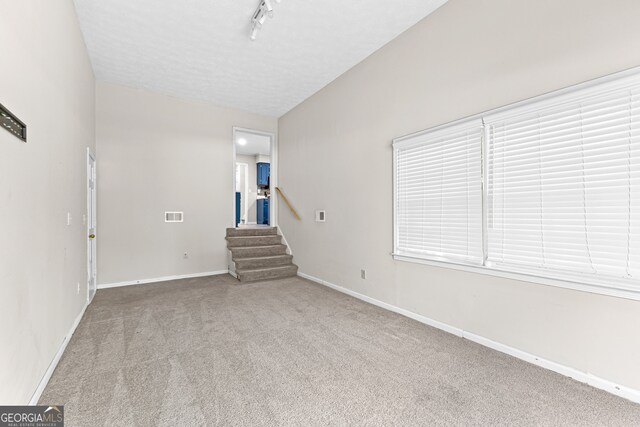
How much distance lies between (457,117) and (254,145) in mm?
6552

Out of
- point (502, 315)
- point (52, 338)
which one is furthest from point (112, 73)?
point (502, 315)

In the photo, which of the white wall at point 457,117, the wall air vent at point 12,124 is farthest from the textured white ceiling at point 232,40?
the wall air vent at point 12,124

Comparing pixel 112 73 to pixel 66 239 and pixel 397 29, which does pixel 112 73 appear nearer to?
pixel 66 239

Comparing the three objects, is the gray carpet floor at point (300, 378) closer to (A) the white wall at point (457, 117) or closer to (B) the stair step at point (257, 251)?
(A) the white wall at point (457, 117)

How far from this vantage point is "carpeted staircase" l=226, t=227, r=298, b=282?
193 inches

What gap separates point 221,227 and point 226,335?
10.2ft

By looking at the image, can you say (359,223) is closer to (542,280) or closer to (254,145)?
(542,280)

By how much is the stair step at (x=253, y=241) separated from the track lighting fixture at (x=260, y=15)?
3.52 meters

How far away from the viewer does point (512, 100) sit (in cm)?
228

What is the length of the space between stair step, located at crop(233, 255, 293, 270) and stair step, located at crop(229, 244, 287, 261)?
0.57ft

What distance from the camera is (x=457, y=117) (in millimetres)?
2670

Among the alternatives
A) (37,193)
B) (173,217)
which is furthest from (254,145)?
(37,193)

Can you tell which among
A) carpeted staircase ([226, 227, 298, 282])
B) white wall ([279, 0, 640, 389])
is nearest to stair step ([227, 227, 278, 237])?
carpeted staircase ([226, 227, 298, 282])

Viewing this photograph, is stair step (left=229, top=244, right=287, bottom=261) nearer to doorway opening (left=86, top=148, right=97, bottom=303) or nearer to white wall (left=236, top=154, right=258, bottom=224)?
doorway opening (left=86, top=148, right=97, bottom=303)
